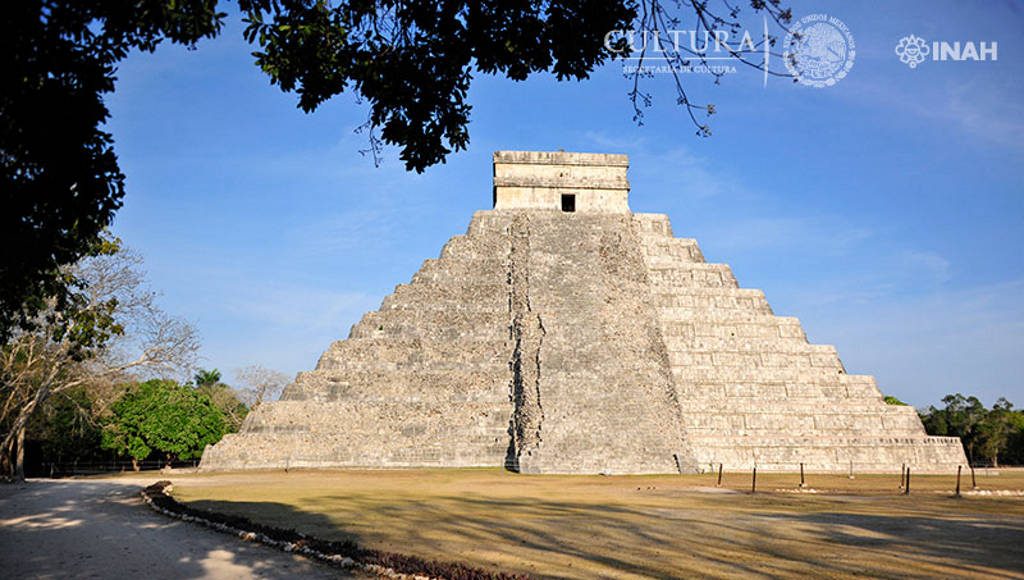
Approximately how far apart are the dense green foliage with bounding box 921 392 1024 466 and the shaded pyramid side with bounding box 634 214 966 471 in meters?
30.5

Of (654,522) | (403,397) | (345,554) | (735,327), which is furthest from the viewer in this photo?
(735,327)

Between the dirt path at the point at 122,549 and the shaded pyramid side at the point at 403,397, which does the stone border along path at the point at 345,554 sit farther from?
the shaded pyramid side at the point at 403,397

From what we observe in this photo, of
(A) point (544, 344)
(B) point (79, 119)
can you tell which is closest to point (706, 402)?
(A) point (544, 344)

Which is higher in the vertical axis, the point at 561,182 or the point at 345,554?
the point at 561,182

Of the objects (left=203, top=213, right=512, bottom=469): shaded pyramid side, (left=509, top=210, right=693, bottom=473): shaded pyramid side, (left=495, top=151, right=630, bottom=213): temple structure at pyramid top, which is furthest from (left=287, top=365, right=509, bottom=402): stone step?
(left=495, top=151, right=630, bottom=213): temple structure at pyramid top

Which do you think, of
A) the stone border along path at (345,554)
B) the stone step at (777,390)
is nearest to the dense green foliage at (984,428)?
the stone step at (777,390)

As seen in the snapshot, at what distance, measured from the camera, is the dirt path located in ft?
25.9

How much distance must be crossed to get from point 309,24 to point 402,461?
65.4ft

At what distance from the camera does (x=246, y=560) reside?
8.53 metres

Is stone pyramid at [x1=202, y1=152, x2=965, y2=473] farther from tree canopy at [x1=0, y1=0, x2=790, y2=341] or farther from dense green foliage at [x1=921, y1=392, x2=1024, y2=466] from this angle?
dense green foliage at [x1=921, y1=392, x2=1024, y2=466]

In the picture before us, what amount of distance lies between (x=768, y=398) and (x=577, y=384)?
6.51 metres

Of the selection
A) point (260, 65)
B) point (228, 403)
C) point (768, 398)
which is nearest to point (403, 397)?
point (768, 398)

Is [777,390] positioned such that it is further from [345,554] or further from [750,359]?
[345,554]

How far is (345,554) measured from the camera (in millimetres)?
8305
